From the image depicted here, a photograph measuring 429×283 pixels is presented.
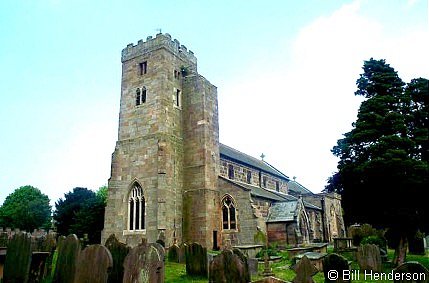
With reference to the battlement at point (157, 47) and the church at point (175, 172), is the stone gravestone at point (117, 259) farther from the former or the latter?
the battlement at point (157, 47)

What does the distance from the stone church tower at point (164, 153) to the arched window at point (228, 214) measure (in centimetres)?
59

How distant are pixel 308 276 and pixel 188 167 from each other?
20.0 metres

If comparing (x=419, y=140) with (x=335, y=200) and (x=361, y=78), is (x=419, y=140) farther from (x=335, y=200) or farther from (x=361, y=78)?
(x=335, y=200)

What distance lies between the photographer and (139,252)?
7.37m

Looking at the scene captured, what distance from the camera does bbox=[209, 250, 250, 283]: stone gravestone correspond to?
249 inches

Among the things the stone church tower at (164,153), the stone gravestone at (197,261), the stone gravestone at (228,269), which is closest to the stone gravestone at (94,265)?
the stone gravestone at (228,269)

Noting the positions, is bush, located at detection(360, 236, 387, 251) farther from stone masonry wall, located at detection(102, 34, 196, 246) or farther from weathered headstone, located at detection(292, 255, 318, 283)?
weathered headstone, located at detection(292, 255, 318, 283)

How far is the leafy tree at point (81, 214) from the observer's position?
105 feet

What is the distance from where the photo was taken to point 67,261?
8.00 meters

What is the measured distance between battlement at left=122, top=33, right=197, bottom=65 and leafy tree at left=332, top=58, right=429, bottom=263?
51.4ft

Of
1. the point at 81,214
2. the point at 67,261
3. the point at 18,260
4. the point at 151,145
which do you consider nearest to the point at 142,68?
the point at 151,145

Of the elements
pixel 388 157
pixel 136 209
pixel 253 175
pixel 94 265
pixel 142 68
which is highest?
pixel 142 68

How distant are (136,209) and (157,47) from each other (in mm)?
12732

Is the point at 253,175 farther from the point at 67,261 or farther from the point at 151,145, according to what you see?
the point at 67,261
